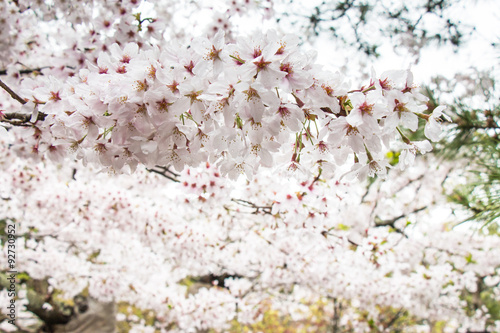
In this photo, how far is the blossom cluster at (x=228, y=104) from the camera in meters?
0.84

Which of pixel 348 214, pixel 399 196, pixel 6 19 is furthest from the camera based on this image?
pixel 399 196

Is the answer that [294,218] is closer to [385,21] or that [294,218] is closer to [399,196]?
[385,21]

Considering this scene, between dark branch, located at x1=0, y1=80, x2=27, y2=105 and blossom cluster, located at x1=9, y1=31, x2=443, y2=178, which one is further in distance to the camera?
dark branch, located at x1=0, y1=80, x2=27, y2=105

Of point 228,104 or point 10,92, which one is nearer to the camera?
point 228,104

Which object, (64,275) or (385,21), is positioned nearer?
(385,21)

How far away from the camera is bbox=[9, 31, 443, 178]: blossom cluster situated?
84cm

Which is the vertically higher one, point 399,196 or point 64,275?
point 399,196

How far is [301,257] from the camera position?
4086mm

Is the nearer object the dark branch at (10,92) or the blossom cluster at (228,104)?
the blossom cluster at (228,104)

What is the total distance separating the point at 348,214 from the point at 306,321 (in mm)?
7884

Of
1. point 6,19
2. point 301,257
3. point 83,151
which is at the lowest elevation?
point 83,151

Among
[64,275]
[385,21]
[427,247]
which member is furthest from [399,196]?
[64,275]

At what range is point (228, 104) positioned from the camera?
86cm

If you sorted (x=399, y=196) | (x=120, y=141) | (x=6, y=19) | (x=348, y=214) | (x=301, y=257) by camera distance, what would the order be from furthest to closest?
(x=399, y=196) → (x=348, y=214) → (x=301, y=257) → (x=6, y=19) → (x=120, y=141)
